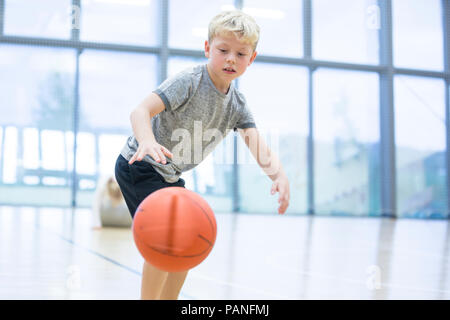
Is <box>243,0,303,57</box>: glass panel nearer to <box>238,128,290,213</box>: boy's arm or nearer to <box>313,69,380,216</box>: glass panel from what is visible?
<box>313,69,380,216</box>: glass panel

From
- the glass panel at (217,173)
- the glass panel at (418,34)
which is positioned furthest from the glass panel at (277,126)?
the glass panel at (418,34)

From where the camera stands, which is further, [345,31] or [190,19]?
[345,31]

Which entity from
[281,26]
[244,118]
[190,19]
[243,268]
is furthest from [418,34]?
[244,118]

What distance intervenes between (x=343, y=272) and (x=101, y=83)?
18.0 ft

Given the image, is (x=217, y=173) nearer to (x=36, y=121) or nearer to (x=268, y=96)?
(x=268, y=96)

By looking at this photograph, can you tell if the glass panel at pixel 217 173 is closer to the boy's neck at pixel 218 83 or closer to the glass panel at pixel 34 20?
the glass panel at pixel 34 20

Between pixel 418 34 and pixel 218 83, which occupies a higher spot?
pixel 418 34

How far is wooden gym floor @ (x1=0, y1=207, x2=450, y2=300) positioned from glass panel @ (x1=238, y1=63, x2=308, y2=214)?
350 centimetres

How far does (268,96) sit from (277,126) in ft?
1.46

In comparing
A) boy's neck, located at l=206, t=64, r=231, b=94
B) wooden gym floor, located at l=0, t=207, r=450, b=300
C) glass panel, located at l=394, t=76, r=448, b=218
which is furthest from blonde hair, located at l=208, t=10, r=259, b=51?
glass panel, located at l=394, t=76, r=448, b=218

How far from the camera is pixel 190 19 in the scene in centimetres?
743

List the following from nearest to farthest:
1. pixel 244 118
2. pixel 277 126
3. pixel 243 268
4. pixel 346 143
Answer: pixel 244 118 → pixel 243 268 → pixel 277 126 → pixel 346 143

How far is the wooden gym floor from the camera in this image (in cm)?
187

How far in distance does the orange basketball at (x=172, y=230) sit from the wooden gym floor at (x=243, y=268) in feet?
2.06
